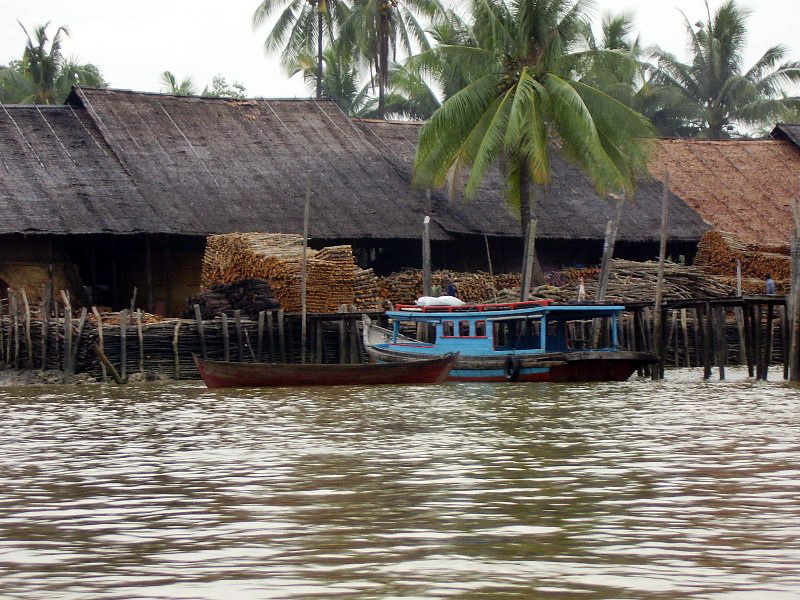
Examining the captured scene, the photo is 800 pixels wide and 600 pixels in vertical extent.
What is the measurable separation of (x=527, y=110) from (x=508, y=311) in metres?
6.75

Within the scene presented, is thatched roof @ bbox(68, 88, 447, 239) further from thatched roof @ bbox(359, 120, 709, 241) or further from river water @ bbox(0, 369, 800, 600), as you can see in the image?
river water @ bbox(0, 369, 800, 600)

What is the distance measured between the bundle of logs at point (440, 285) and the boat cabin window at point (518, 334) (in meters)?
5.92

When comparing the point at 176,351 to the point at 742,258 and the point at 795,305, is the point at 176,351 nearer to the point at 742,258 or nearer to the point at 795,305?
the point at 795,305

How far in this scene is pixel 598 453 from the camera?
12219 mm

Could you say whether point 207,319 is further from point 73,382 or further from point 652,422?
point 652,422

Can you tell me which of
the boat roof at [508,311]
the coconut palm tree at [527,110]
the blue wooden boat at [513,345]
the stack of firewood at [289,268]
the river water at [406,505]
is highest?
the coconut palm tree at [527,110]

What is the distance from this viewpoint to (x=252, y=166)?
35219 millimetres

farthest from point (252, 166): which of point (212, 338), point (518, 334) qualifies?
point (518, 334)

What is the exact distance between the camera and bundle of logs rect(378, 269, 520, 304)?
3234 cm

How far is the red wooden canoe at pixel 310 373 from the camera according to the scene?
23625mm

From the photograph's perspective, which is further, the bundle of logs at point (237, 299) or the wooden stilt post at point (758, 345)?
the bundle of logs at point (237, 299)

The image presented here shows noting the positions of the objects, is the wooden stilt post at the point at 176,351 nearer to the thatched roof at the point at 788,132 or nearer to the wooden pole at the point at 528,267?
the wooden pole at the point at 528,267

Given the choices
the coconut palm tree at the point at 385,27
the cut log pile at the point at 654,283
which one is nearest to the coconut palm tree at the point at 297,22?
the coconut palm tree at the point at 385,27

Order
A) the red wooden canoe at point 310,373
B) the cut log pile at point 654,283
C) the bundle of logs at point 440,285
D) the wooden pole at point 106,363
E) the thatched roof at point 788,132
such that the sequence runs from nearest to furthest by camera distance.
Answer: the red wooden canoe at point 310,373 < the wooden pole at point 106,363 < the cut log pile at point 654,283 < the bundle of logs at point 440,285 < the thatched roof at point 788,132
